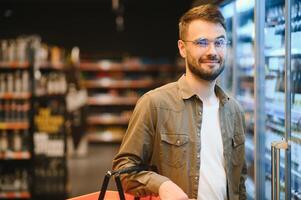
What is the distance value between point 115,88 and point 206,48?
37.4 feet

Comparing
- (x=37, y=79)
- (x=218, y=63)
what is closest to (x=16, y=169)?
(x=37, y=79)

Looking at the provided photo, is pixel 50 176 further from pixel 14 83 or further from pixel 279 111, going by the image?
pixel 279 111

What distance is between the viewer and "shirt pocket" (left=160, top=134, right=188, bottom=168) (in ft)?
7.52

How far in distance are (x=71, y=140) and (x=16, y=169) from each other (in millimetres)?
4096

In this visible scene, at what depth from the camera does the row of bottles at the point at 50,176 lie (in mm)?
6750

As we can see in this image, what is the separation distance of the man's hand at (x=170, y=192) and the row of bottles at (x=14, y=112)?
16.9ft

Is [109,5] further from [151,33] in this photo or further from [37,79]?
[37,79]

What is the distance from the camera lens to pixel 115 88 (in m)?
13.6

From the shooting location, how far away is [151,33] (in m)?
12.9

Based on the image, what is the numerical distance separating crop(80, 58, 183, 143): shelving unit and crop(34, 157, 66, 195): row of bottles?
250 inches

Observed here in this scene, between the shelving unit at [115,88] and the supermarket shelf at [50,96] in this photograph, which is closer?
the supermarket shelf at [50,96]

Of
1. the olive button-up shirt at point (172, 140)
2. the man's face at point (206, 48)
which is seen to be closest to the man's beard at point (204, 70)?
the man's face at point (206, 48)

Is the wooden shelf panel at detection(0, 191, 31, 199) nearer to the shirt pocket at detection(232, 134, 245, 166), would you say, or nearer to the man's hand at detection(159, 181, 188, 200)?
the shirt pocket at detection(232, 134, 245, 166)

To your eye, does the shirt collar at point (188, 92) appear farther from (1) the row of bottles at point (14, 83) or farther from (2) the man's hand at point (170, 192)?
(1) the row of bottles at point (14, 83)
